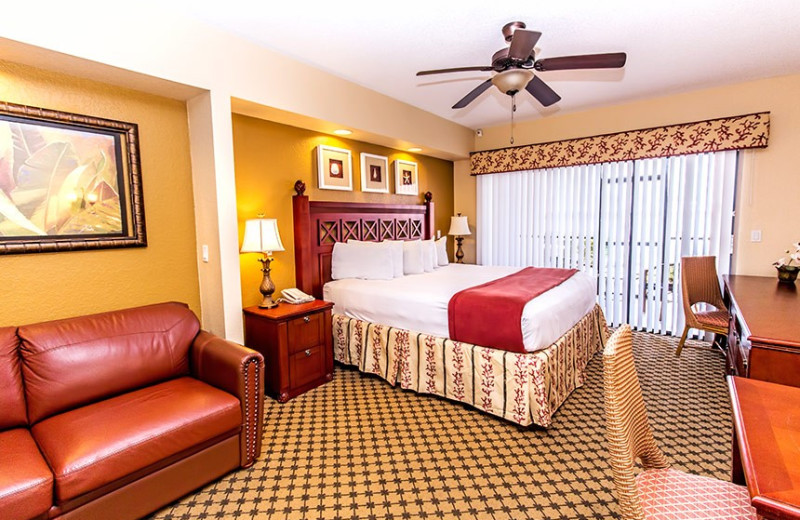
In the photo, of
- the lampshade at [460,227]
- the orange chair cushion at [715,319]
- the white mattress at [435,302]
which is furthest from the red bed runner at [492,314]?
the lampshade at [460,227]

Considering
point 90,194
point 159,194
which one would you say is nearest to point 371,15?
point 159,194

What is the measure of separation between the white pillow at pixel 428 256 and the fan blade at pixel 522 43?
247 centimetres

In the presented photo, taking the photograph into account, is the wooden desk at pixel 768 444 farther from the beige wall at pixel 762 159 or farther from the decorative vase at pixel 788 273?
the beige wall at pixel 762 159

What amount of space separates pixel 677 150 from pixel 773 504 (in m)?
4.32

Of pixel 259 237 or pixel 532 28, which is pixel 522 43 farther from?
pixel 259 237

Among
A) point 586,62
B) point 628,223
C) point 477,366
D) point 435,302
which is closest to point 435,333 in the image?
point 435,302

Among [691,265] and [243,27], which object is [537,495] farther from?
[243,27]

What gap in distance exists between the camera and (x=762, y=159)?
151 inches

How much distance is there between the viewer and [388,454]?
2.34 m

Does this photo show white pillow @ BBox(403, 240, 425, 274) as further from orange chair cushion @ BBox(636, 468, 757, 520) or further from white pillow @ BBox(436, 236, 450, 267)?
orange chair cushion @ BBox(636, 468, 757, 520)

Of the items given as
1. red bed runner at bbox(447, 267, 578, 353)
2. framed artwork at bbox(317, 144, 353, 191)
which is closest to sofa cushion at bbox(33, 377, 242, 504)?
red bed runner at bbox(447, 267, 578, 353)

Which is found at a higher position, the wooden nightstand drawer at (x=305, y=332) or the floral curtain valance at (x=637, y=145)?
the floral curtain valance at (x=637, y=145)

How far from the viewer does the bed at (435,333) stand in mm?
2615

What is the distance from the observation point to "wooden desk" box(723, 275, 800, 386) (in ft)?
5.79
